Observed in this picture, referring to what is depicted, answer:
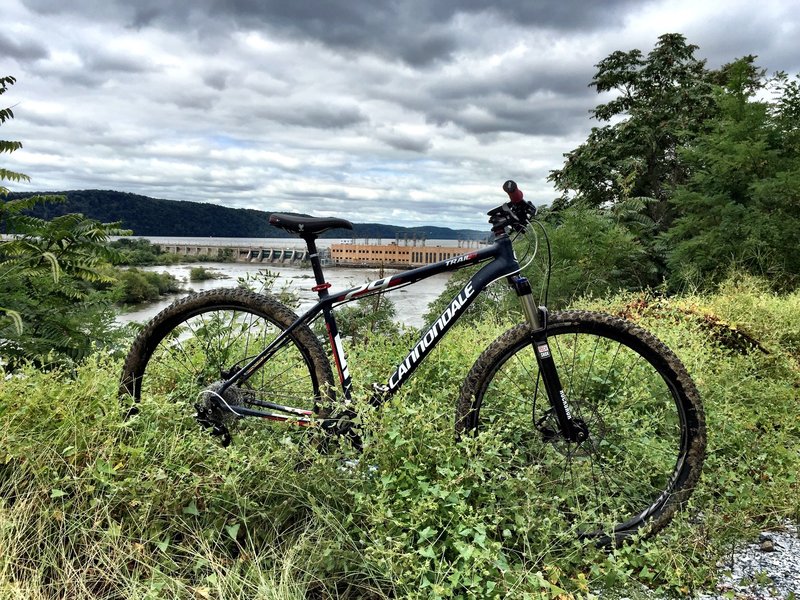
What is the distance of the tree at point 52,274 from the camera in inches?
138

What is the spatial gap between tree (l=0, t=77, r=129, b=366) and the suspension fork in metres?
2.98

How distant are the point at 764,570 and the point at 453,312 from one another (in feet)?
5.13

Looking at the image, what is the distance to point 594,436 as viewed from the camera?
7.96 ft

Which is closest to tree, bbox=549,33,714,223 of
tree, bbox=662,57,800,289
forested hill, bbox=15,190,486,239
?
tree, bbox=662,57,800,289

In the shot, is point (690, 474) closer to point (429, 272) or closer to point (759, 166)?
point (429, 272)

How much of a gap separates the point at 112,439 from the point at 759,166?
9210mm

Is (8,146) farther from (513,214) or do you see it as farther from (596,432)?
(596,432)

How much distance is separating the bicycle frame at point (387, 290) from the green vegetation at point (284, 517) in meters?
0.16

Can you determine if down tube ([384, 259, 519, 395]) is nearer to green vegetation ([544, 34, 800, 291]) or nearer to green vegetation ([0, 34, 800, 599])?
green vegetation ([0, 34, 800, 599])

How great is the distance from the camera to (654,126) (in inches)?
480

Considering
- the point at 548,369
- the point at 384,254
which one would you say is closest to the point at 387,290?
the point at 548,369

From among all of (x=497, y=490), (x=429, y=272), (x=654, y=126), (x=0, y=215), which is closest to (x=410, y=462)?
(x=497, y=490)

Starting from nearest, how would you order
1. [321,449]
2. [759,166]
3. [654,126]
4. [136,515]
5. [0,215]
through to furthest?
[136,515] < [321,449] < [0,215] < [759,166] < [654,126]

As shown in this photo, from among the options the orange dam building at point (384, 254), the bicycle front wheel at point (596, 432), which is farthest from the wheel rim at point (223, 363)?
the orange dam building at point (384, 254)
